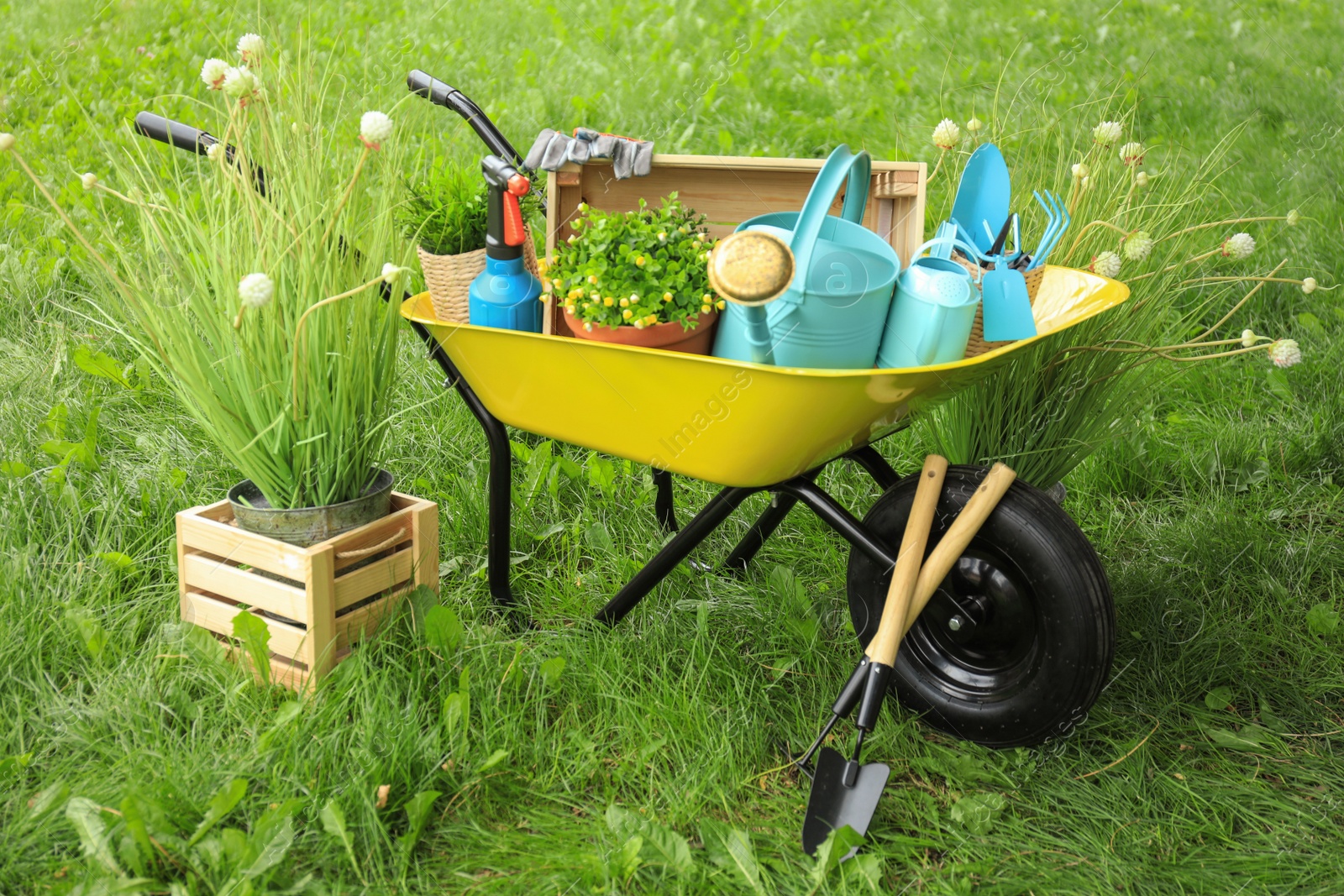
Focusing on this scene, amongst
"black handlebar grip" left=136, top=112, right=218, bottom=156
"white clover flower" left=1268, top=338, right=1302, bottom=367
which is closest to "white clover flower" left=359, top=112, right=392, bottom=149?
"black handlebar grip" left=136, top=112, right=218, bottom=156

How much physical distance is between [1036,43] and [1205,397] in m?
2.51

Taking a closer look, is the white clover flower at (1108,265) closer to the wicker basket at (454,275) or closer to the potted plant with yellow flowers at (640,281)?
the potted plant with yellow flowers at (640,281)

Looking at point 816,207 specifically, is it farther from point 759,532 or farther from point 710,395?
point 759,532

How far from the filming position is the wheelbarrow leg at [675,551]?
1.68m

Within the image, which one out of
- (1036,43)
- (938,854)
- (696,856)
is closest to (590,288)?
(696,856)

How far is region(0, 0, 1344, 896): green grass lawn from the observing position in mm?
1437

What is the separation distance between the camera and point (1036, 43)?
15.6 feet

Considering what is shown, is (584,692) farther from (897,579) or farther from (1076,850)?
(1076,850)

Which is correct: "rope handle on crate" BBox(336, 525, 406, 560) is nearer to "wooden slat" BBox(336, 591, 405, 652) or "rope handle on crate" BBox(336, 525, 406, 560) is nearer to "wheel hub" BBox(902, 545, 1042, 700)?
"wooden slat" BBox(336, 591, 405, 652)

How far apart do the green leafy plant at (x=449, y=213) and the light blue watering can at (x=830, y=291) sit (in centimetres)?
53

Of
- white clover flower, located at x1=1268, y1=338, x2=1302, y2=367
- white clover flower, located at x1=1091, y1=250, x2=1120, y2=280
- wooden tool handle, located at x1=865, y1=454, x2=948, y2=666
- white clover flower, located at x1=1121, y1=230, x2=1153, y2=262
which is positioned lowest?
wooden tool handle, located at x1=865, y1=454, x2=948, y2=666

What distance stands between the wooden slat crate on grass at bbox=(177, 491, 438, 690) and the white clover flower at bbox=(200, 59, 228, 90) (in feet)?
2.33

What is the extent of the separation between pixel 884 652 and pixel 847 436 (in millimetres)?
321

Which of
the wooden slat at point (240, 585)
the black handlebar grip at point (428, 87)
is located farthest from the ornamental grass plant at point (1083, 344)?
the wooden slat at point (240, 585)
